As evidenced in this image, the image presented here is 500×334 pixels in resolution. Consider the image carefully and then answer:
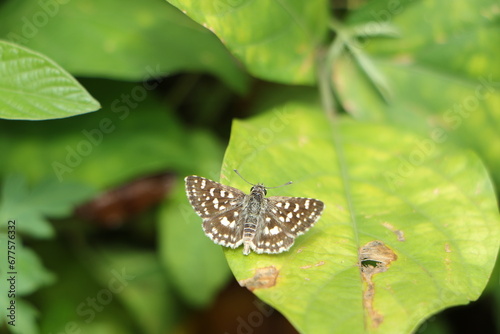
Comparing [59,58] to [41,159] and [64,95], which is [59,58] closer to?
[41,159]

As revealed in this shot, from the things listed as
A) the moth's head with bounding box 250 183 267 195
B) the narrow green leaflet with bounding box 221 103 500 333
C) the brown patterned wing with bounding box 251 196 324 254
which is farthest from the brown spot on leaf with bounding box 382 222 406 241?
the moth's head with bounding box 250 183 267 195

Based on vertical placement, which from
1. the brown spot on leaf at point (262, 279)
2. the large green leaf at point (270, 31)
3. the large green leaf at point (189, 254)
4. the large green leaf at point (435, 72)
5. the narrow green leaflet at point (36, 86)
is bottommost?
the large green leaf at point (189, 254)

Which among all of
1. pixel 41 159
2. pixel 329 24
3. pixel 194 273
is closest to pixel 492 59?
pixel 329 24

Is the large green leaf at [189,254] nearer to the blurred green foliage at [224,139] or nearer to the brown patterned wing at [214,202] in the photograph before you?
the blurred green foliage at [224,139]

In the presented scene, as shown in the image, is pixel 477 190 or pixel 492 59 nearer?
pixel 477 190

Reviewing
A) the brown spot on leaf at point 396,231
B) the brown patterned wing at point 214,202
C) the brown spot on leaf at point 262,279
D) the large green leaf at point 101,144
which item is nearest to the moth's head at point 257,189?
the brown patterned wing at point 214,202

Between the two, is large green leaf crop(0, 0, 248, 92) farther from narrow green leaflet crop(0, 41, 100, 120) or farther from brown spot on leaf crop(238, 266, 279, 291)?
brown spot on leaf crop(238, 266, 279, 291)

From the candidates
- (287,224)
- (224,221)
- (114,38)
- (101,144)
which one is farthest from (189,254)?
(114,38)
